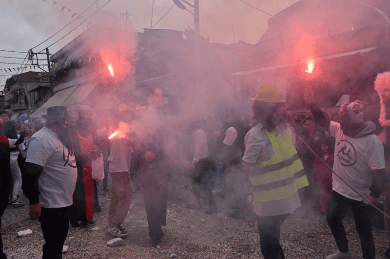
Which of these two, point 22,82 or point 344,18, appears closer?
point 344,18

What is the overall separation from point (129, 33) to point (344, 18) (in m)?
5.80

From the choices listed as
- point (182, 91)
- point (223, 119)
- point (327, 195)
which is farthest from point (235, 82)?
point (327, 195)

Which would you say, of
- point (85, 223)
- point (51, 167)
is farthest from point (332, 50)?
point (51, 167)

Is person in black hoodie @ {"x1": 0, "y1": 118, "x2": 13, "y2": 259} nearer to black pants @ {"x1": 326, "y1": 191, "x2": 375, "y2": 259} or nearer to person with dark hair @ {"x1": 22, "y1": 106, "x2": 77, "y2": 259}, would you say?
person with dark hair @ {"x1": 22, "y1": 106, "x2": 77, "y2": 259}

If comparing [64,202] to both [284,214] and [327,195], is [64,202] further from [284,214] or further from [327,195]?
[327,195]

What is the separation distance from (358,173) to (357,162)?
0.35 feet

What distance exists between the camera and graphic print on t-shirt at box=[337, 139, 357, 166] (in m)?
2.60

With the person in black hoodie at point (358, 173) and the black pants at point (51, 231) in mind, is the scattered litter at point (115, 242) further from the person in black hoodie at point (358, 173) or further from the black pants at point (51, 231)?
the person in black hoodie at point (358, 173)

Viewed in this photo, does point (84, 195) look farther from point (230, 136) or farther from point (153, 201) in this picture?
point (230, 136)

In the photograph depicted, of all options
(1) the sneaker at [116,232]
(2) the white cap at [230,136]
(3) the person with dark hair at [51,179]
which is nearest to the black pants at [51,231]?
(3) the person with dark hair at [51,179]

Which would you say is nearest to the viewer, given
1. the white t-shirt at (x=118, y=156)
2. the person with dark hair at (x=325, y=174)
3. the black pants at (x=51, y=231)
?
the black pants at (x=51, y=231)

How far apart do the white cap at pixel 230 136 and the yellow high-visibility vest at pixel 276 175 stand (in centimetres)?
225

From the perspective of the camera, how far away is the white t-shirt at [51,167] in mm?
2293

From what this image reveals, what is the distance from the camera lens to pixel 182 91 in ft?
28.1
